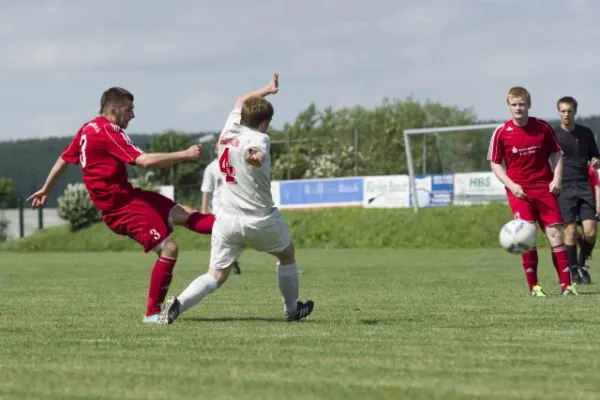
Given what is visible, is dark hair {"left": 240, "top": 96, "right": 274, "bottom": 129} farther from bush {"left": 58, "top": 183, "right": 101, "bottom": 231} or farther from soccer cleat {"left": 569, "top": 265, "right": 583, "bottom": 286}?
bush {"left": 58, "top": 183, "right": 101, "bottom": 231}

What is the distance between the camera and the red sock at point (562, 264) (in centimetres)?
1198

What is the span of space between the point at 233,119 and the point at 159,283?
144cm

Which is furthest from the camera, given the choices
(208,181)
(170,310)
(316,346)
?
(208,181)

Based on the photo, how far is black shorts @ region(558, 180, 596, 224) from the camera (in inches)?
574

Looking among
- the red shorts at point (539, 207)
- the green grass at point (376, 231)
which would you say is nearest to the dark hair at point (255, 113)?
the red shorts at point (539, 207)

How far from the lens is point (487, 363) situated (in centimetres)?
629

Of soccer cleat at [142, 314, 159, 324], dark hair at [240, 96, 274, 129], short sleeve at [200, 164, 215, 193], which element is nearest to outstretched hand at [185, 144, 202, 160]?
dark hair at [240, 96, 274, 129]

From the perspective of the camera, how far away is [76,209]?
130 feet

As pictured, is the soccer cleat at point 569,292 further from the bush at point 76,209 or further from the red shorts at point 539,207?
the bush at point 76,209

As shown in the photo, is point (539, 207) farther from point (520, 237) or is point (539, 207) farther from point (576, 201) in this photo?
point (576, 201)

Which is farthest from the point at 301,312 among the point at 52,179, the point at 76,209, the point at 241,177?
the point at 76,209

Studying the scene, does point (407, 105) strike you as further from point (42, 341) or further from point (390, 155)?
point (42, 341)

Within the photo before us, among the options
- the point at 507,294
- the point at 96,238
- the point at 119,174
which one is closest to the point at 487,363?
the point at 119,174

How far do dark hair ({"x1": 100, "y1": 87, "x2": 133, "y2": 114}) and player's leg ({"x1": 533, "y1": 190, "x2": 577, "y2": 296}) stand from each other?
4313mm
